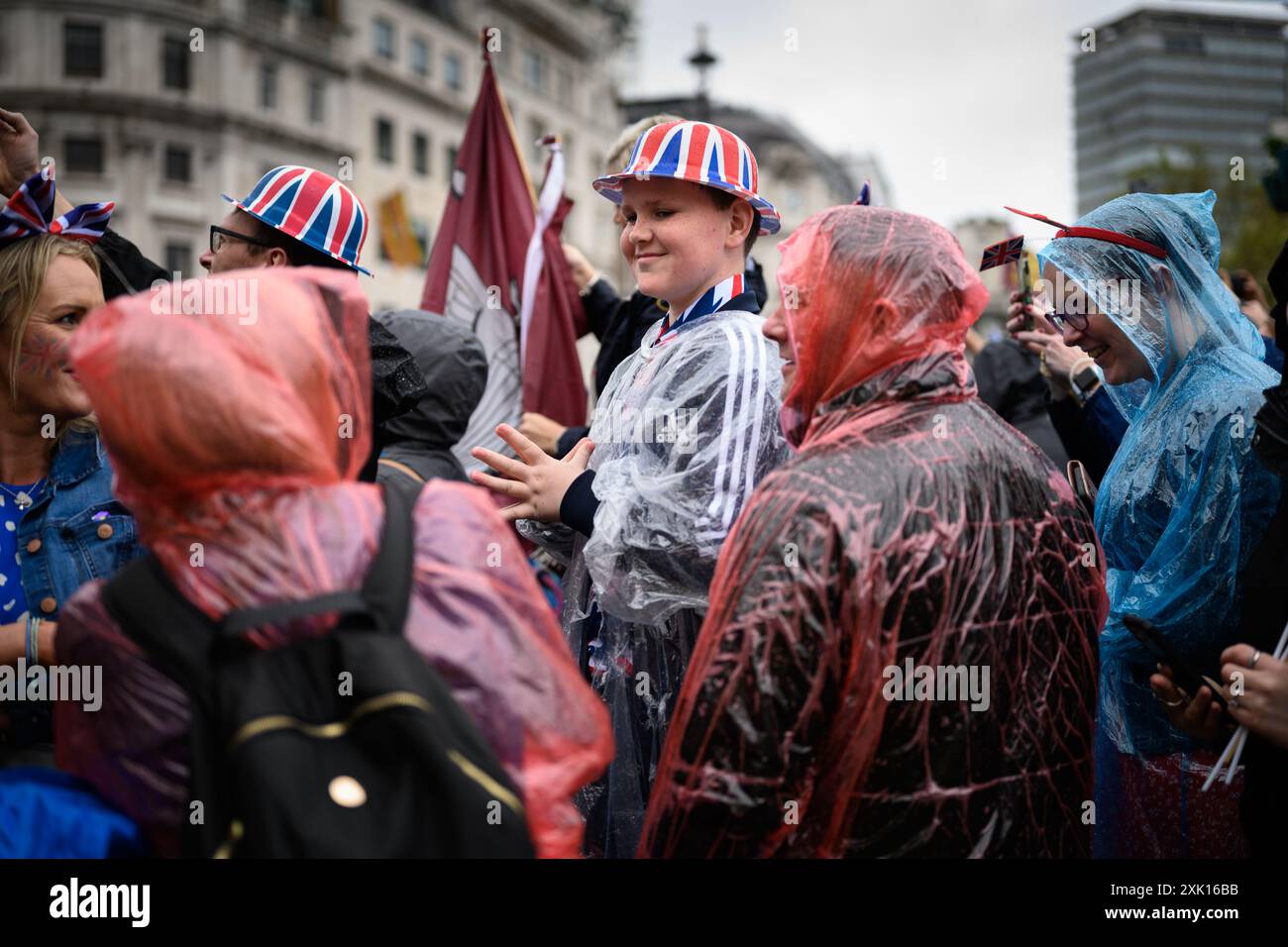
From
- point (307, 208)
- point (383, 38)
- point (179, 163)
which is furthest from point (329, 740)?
point (383, 38)

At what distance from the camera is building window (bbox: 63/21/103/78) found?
2991 centimetres

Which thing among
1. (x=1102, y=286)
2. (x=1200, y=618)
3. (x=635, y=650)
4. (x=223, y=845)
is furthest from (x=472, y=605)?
(x=1102, y=286)

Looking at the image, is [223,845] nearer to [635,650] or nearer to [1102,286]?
[635,650]

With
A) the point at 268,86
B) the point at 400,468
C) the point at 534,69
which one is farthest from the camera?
the point at 534,69

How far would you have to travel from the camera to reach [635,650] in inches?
103

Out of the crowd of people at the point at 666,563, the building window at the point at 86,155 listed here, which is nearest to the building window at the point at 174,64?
the building window at the point at 86,155

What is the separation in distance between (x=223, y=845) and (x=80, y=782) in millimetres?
324

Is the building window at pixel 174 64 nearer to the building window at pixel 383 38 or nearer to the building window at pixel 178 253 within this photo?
the building window at pixel 178 253

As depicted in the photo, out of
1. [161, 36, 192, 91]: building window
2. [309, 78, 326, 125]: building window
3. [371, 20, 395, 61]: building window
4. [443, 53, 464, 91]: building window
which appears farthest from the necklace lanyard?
[443, 53, 464, 91]: building window

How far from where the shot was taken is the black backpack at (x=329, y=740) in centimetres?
136

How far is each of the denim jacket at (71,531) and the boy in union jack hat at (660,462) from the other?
822mm

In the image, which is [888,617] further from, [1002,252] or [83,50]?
[83,50]

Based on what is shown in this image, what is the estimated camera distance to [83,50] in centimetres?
3012

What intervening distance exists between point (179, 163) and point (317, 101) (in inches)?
211
